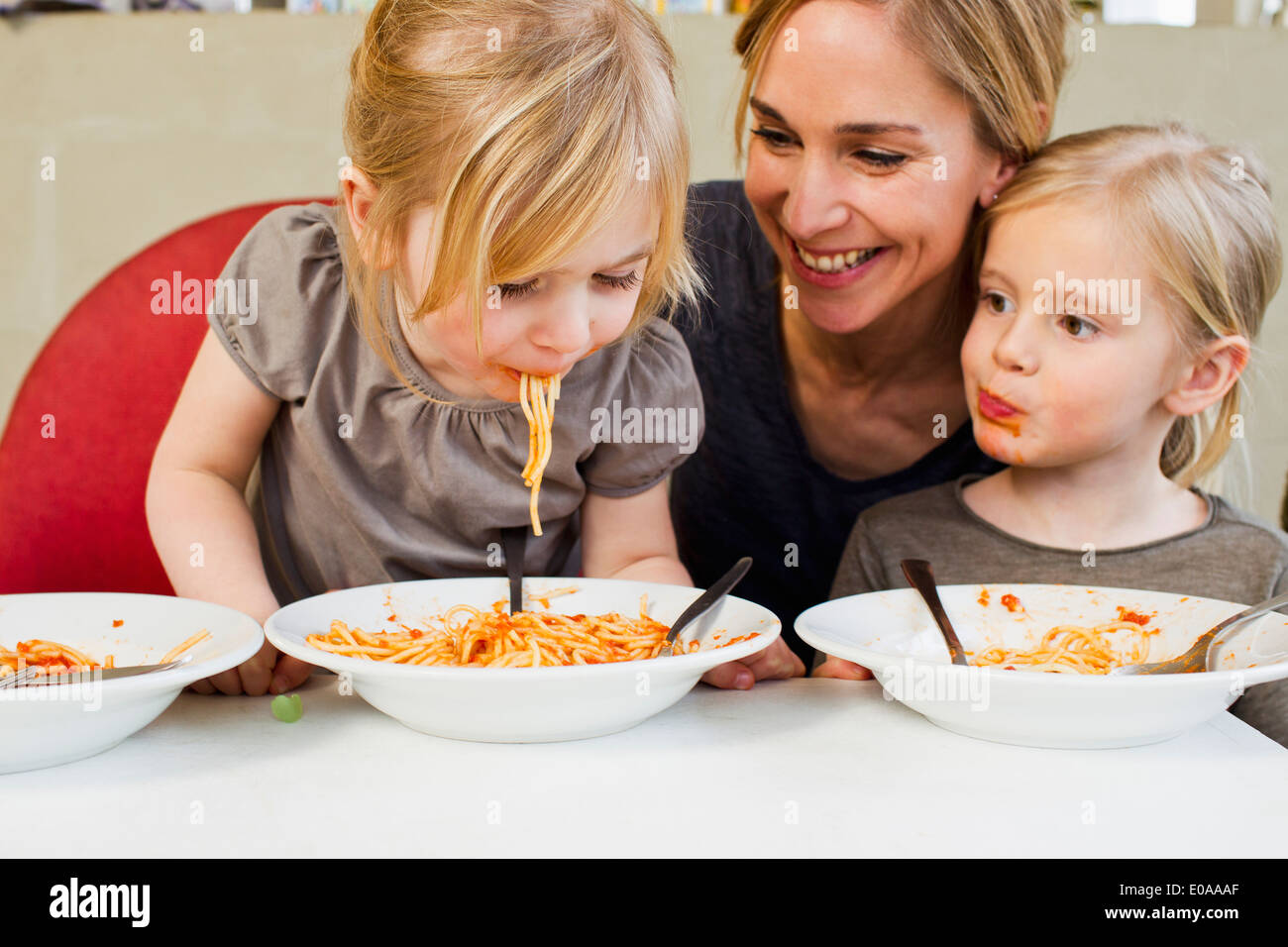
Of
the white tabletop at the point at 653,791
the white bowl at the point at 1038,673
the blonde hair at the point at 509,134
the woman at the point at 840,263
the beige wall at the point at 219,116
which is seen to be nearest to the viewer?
the white tabletop at the point at 653,791

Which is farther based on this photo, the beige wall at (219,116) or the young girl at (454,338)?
the beige wall at (219,116)

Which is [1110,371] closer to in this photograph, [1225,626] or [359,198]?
[1225,626]

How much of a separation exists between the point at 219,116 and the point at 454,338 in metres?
1.98

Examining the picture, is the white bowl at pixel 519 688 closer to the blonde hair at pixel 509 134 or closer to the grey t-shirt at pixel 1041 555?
the blonde hair at pixel 509 134

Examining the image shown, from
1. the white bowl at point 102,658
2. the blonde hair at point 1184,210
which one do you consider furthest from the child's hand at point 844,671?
the blonde hair at point 1184,210

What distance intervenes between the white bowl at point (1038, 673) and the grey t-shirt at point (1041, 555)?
0.35 metres

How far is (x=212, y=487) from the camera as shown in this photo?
51.7 inches

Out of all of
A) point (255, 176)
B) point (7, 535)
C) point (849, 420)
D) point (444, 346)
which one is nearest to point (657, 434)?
point (444, 346)

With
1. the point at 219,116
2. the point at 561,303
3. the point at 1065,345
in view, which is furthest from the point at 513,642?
the point at 219,116

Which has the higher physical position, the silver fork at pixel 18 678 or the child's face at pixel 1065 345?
the child's face at pixel 1065 345

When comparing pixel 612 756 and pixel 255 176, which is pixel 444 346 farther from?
pixel 255 176

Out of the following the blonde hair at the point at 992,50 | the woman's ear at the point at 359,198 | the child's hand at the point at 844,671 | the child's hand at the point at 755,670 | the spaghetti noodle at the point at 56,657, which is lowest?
the child's hand at the point at 844,671

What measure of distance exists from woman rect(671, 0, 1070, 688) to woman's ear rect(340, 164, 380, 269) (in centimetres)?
58

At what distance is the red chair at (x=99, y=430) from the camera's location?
4.93 feet
